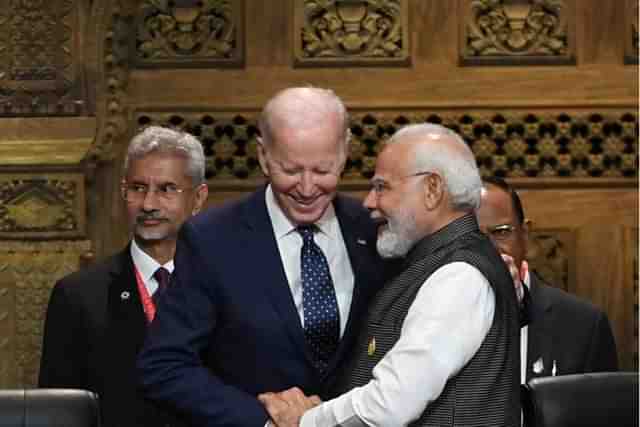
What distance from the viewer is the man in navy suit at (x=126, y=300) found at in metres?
3.63

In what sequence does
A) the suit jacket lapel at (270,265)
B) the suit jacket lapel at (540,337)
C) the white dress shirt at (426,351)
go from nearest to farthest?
the white dress shirt at (426,351)
the suit jacket lapel at (270,265)
the suit jacket lapel at (540,337)

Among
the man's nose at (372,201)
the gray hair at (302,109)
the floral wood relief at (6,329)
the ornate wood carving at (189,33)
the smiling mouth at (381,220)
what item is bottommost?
the floral wood relief at (6,329)

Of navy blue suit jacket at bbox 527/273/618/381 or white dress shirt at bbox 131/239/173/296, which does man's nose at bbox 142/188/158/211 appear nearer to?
white dress shirt at bbox 131/239/173/296

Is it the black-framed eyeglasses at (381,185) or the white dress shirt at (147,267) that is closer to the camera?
the black-framed eyeglasses at (381,185)

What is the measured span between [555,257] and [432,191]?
1.77 metres

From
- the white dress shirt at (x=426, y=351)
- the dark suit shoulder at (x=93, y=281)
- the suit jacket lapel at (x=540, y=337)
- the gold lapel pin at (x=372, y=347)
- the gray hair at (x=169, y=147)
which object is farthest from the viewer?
the suit jacket lapel at (x=540, y=337)

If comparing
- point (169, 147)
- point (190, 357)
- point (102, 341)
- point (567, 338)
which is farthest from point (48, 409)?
point (567, 338)

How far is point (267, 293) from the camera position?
3.06 meters

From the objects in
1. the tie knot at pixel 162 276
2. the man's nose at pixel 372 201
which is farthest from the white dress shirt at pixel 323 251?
the tie knot at pixel 162 276

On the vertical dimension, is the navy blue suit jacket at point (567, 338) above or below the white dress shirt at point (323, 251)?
below

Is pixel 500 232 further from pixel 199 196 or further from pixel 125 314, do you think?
pixel 125 314

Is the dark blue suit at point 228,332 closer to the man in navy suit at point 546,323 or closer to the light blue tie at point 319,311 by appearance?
the light blue tie at point 319,311

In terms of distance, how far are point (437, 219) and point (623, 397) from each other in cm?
68

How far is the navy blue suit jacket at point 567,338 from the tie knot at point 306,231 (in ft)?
3.51
